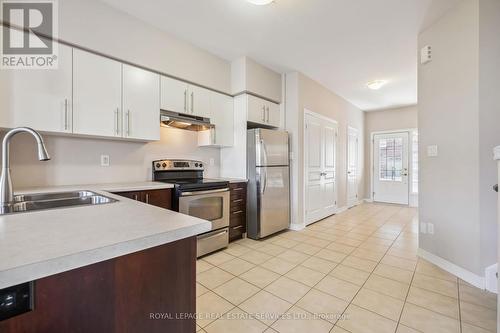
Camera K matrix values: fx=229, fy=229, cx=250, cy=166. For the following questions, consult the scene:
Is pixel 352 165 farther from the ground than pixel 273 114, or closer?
closer

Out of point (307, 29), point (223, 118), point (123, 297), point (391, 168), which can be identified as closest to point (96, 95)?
point (223, 118)

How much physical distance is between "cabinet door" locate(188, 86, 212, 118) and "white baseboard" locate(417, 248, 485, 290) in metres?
3.15

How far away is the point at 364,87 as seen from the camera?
4594mm

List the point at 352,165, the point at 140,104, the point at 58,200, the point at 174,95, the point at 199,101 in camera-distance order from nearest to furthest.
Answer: the point at 58,200
the point at 140,104
the point at 174,95
the point at 199,101
the point at 352,165

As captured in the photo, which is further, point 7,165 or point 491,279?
point 491,279

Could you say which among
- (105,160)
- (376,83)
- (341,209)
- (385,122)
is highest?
(376,83)

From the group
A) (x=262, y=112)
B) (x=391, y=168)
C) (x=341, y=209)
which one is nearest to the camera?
(x=262, y=112)

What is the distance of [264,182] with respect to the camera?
10.8 ft

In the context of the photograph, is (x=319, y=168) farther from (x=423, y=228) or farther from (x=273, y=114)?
(x=423, y=228)

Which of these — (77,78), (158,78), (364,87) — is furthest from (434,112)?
(77,78)

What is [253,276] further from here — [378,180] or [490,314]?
[378,180]

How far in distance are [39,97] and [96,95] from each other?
0.41 meters

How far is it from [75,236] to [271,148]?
289cm

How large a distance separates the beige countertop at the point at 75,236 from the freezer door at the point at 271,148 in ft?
7.60
